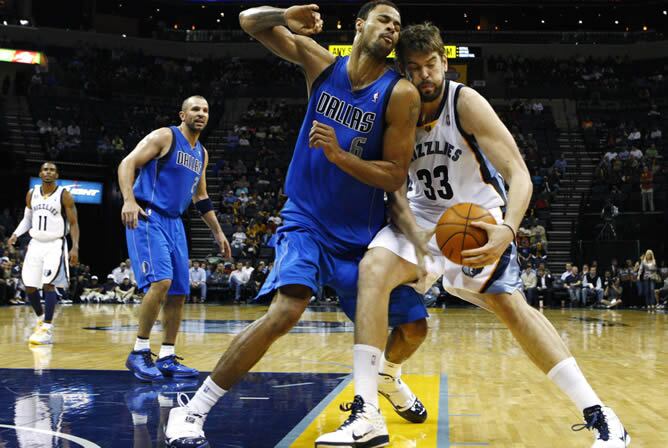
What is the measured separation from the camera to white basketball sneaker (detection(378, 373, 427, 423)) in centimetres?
364

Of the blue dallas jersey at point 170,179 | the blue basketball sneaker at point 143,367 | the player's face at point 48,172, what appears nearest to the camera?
the blue basketball sneaker at point 143,367

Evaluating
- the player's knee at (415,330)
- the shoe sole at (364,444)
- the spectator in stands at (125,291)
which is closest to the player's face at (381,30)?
the player's knee at (415,330)

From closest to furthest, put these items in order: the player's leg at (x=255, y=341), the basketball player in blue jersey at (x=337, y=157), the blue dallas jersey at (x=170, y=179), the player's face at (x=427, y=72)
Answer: the player's leg at (x=255, y=341) → the basketball player in blue jersey at (x=337, y=157) → the player's face at (x=427, y=72) → the blue dallas jersey at (x=170, y=179)

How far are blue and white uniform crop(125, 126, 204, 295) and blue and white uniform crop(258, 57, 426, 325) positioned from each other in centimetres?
210

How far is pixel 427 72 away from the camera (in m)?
3.39

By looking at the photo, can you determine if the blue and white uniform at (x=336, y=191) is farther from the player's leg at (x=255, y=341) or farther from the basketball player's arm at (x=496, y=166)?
the basketball player's arm at (x=496, y=166)

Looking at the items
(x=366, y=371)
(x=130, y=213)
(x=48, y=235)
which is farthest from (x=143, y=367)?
(x=48, y=235)

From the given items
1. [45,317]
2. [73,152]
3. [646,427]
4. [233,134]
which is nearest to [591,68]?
[233,134]

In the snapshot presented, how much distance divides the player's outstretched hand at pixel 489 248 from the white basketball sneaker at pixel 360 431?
686mm

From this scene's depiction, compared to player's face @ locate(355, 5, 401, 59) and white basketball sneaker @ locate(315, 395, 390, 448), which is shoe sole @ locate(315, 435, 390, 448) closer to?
white basketball sneaker @ locate(315, 395, 390, 448)

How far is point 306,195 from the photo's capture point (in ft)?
11.0

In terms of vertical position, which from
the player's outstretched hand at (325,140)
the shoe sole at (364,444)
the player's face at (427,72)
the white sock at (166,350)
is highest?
the player's face at (427,72)

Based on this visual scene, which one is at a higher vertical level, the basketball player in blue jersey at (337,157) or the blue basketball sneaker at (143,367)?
the basketball player in blue jersey at (337,157)

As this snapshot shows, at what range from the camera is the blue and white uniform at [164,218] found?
522 cm
